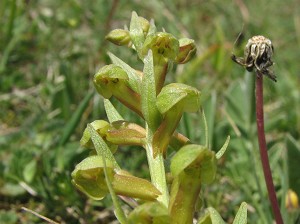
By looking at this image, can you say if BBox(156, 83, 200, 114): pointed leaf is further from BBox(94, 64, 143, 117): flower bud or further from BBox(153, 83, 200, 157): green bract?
BBox(94, 64, 143, 117): flower bud

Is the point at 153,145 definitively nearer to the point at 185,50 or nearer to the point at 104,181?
the point at 104,181

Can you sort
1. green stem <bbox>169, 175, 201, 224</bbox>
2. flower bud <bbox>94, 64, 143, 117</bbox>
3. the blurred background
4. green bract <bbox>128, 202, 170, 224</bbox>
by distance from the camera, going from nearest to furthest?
green bract <bbox>128, 202, 170, 224</bbox> → green stem <bbox>169, 175, 201, 224</bbox> → flower bud <bbox>94, 64, 143, 117</bbox> → the blurred background

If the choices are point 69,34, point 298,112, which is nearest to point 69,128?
point 298,112

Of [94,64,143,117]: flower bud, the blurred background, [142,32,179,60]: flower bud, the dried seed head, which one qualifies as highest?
[142,32,179,60]: flower bud

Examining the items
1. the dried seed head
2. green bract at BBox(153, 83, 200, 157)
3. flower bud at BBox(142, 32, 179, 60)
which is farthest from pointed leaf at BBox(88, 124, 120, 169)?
the dried seed head

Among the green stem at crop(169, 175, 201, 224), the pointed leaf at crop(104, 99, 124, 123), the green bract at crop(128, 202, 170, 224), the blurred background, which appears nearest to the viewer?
the green bract at crop(128, 202, 170, 224)

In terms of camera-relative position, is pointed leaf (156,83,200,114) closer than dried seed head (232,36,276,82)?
Yes

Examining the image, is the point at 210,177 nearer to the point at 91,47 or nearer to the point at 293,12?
the point at 91,47

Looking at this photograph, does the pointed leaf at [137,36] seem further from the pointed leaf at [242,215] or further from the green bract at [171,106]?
the pointed leaf at [242,215]
